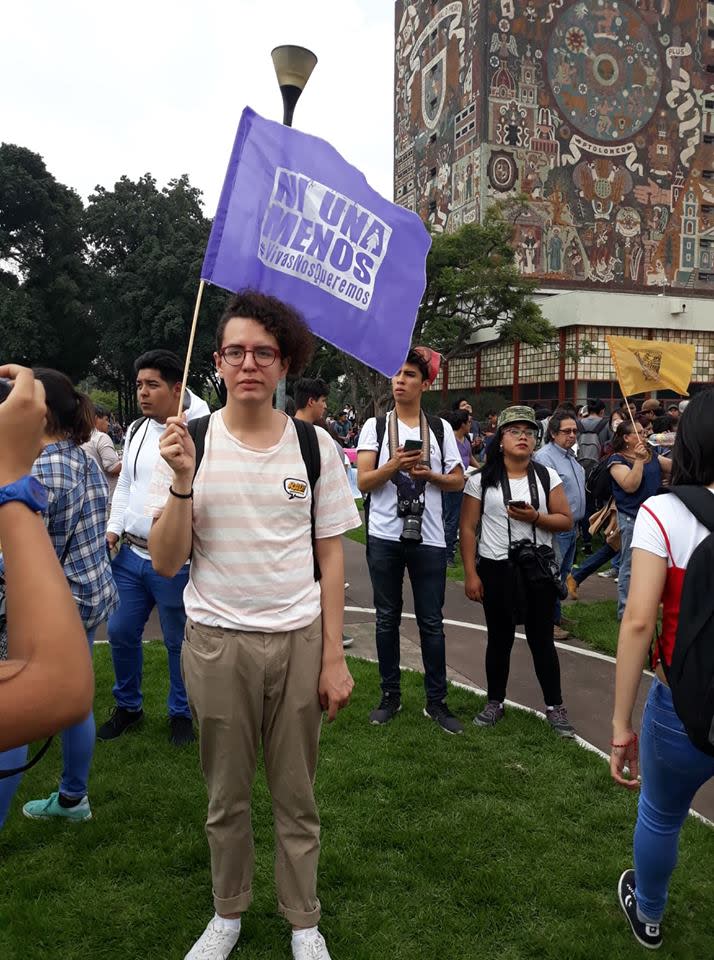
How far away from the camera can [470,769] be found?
3.75m

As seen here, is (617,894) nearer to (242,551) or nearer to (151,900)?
(151,900)

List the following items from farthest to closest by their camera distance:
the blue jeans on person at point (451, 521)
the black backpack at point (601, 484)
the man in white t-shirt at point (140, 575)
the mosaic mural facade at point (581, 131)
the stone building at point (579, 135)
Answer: the mosaic mural facade at point (581, 131) → the stone building at point (579, 135) → the blue jeans on person at point (451, 521) → the black backpack at point (601, 484) → the man in white t-shirt at point (140, 575)

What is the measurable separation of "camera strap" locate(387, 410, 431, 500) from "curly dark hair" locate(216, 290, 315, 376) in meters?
1.89

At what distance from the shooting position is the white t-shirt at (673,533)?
2109mm

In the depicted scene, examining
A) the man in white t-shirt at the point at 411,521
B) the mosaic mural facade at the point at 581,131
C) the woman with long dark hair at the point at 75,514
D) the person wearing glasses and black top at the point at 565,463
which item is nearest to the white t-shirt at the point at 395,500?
the man in white t-shirt at the point at 411,521

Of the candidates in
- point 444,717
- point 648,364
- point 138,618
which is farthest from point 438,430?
point 648,364

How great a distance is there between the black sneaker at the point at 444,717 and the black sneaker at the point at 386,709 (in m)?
0.19

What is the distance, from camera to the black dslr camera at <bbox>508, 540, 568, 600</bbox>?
4.12 meters

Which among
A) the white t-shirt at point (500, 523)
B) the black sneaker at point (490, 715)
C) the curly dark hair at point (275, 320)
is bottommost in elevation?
the black sneaker at point (490, 715)

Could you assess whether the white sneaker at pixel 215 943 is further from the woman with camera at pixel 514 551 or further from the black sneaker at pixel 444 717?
the woman with camera at pixel 514 551

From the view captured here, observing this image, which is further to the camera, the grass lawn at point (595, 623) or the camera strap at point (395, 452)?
the grass lawn at point (595, 623)

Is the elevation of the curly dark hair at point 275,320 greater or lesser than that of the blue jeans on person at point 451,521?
greater

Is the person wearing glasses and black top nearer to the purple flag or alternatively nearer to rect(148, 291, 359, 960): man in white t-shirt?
the purple flag

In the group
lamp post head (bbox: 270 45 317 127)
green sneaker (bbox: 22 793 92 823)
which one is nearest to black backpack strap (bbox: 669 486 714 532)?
green sneaker (bbox: 22 793 92 823)
